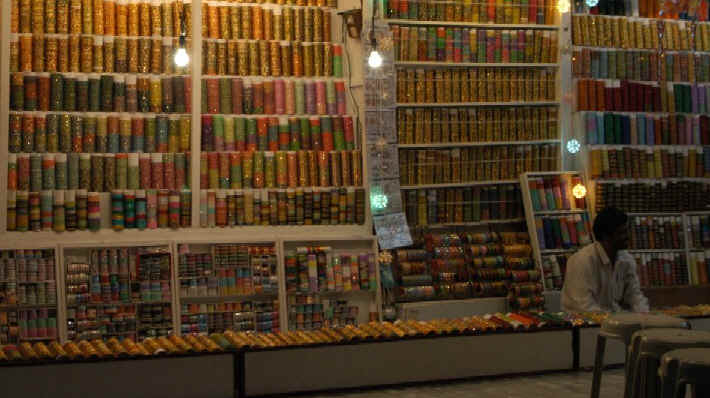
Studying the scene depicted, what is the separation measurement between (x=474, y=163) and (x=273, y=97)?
1727 mm

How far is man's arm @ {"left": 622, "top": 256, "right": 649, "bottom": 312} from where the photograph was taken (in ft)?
18.4

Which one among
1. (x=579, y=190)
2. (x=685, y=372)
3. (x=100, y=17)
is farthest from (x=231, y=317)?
(x=685, y=372)

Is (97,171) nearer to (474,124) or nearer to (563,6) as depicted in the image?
(474,124)

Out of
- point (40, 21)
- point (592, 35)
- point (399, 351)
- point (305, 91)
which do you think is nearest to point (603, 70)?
point (592, 35)

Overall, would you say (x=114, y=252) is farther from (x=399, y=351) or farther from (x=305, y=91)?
(x=399, y=351)

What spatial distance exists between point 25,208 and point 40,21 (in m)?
1.28

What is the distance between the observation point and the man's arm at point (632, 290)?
5594mm

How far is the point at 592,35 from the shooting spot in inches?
316

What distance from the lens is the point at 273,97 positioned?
23.6 ft

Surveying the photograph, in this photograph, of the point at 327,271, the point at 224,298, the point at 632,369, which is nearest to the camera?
the point at 632,369

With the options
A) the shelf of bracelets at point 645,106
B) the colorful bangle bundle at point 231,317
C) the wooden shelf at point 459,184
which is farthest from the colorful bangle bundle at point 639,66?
the colorful bangle bundle at point 231,317

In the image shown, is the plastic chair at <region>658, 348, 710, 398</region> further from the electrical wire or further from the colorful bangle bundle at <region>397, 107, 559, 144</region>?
the colorful bangle bundle at <region>397, 107, 559, 144</region>

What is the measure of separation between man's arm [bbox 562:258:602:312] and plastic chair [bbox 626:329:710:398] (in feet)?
6.21

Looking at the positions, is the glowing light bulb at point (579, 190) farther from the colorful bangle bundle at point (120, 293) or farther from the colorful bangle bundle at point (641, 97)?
the colorful bangle bundle at point (120, 293)
